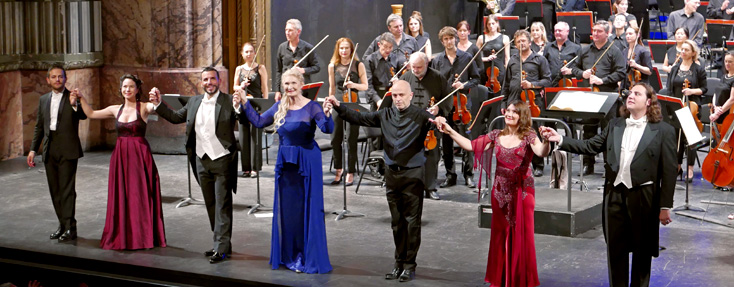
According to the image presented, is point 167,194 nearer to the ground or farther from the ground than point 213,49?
nearer to the ground

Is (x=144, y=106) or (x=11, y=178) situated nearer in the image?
(x=144, y=106)

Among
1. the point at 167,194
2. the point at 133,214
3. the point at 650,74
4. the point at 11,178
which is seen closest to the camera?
the point at 133,214

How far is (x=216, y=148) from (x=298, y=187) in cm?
67

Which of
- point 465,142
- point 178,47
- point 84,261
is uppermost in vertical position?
point 178,47

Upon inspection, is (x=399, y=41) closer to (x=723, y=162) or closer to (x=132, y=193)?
(x=723, y=162)

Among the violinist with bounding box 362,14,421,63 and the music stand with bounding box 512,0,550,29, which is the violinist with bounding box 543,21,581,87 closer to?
the violinist with bounding box 362,14,421,63

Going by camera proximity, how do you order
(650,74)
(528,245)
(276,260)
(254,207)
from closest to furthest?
(528,245) < (276,260) < (254,207) < (650,74)

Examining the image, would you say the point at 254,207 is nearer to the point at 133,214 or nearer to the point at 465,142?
the point at 133,214

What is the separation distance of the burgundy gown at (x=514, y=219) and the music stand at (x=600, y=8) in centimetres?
990

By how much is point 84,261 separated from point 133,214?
0.45 m

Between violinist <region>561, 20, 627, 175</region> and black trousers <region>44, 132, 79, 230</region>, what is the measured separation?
5035 mm

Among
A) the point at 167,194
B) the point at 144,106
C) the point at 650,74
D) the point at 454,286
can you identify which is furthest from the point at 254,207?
the point at 650,74

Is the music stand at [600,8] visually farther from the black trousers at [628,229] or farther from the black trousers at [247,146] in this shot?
the black trousers at [628,229]

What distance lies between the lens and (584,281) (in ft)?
20.2
